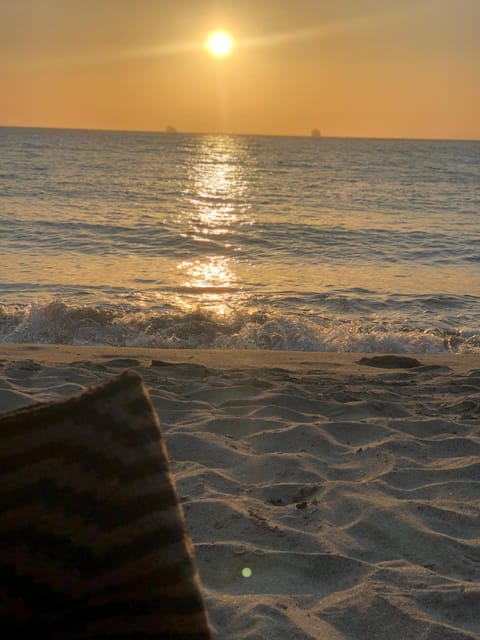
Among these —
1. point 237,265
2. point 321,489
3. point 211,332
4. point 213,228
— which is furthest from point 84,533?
point 213,228

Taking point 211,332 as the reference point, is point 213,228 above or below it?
above

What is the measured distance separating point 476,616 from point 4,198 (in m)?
24.7

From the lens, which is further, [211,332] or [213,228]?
[213,228]

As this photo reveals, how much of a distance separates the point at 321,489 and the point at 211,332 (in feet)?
18.0

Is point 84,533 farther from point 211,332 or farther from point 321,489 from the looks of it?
point 211,332

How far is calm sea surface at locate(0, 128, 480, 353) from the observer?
30.3 ft

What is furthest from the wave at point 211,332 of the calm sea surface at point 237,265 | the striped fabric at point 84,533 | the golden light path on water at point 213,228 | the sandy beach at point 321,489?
the striped fabric at point 84,533

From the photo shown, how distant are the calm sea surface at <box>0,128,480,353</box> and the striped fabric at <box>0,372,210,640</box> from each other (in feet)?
25.2

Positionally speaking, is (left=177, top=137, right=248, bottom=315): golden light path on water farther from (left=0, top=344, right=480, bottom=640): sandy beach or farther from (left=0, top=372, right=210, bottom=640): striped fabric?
(left=0, top=372, right=210, bottom=640): striped fabric

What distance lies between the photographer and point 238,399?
5.48m

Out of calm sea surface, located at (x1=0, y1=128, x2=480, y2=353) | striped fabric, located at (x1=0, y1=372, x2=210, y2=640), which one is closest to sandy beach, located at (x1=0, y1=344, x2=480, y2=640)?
striped fabric, located at (x1=0, y1=372, x2=210, y2=640)

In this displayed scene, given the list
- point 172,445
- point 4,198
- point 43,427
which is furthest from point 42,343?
point 4,198

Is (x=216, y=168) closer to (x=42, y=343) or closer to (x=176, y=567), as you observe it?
(x=42, y=343)

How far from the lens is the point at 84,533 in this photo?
1081 mm
